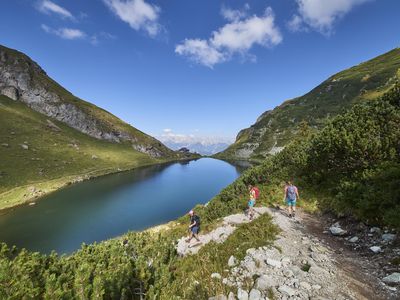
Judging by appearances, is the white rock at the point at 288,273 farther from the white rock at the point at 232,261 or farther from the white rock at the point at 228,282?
the white rock at the point at 232,261

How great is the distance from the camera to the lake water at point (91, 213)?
54125mm

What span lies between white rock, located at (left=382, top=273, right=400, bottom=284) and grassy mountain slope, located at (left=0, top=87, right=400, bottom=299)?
5.21 meters

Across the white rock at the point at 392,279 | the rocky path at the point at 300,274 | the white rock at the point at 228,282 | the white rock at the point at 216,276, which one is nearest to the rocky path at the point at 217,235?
the rocky path at the point at 300,274

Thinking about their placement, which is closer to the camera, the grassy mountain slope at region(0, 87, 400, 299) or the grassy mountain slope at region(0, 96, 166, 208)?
the grassy mountain slope at region(0, 87, 400, 299)

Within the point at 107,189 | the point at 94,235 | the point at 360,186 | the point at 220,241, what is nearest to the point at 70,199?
the point at 107,189

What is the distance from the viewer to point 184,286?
12.3 meters

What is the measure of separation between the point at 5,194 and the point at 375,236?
4069 inches

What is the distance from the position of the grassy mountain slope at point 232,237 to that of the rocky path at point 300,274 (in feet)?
3.01

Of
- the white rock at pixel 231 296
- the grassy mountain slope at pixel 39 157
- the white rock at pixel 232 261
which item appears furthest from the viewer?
the grassy mountain slope at pixel 39 157

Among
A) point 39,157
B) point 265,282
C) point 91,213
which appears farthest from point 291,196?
point 39,157

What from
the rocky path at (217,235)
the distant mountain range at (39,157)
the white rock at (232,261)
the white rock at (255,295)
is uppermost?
the white rock at (255,295)

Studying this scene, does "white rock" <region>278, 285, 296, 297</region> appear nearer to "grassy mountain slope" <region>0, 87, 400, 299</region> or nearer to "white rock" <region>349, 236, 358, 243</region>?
"grassy mountain slope" <region>0, 87, 400, 299</region>

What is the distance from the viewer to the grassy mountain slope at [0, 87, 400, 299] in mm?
9781

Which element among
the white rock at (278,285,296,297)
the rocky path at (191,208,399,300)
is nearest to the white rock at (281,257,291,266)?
the rocky path at (191,208,399,300)
